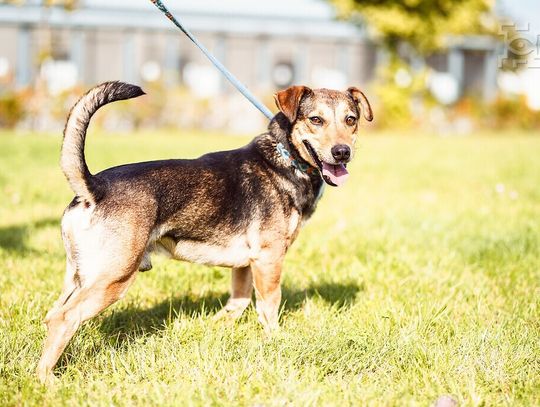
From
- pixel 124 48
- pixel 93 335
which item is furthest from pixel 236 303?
pixel 124 48

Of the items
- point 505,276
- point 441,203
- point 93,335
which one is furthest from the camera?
point 441,203

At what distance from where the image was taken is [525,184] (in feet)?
34.7

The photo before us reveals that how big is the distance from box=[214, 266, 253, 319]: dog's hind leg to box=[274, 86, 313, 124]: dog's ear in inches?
45.4

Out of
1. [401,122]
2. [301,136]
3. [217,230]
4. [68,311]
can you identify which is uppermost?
[301,136]

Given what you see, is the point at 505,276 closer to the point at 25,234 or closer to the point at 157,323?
the point at 157,323

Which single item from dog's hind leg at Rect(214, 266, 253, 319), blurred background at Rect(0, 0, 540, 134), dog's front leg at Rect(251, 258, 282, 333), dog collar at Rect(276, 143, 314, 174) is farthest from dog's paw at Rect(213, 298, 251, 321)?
blurred background at Rect(0, 0, 540, 134)

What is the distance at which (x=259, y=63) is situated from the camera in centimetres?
3103

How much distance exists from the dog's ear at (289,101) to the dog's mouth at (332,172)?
25cm

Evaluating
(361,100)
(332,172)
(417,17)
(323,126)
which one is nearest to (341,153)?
(332,172)

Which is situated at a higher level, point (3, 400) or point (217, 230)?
point (217, 230)

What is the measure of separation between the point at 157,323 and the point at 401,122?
22653mm

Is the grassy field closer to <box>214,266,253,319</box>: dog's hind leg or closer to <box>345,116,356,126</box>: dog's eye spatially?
<box>214,266,253,319</box>: dog's hind leg

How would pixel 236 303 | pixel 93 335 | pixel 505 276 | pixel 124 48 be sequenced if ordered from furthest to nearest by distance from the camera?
pixel 124 48
pixel 505 276
pixel 236 303
pixel 93 335

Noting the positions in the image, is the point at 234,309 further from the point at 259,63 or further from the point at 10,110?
the point at 259,63
